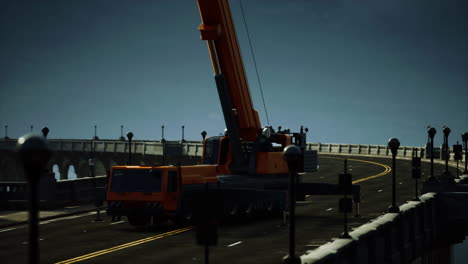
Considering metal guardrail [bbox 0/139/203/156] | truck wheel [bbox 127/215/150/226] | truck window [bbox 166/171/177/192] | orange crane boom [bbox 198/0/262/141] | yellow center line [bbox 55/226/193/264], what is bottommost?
yellow center line [bbox 55/226/193/264]

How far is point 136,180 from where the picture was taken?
2881 centimetres

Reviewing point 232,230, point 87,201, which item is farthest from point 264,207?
point 87,201

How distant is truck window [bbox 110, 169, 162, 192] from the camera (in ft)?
93.2

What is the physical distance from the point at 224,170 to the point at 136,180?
174 inches

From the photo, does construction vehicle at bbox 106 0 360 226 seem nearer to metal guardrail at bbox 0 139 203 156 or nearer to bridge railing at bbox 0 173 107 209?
bridge railing at bbox 0 173 107 209

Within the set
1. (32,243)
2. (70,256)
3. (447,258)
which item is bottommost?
(447,258)

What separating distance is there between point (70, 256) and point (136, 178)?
19.4 ft

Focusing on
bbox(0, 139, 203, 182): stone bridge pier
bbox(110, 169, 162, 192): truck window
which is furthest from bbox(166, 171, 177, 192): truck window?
bbox(0, 139, 203, 182): stone bridge pier

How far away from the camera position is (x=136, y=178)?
2886 cm

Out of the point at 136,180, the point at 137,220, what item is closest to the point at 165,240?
the point at 136,180

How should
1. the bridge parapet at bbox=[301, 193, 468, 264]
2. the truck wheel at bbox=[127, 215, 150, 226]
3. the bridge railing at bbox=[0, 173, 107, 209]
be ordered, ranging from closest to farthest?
1. the bridge parapet at bbox=[301, 193, 468, 264]
2. the truck wheel at bbox=[127, 215, 150, 226]
3. the bridge railing at bbox=[0, 173, 107, 209]

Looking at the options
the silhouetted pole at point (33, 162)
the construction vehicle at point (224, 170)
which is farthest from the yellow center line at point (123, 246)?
the silhouetted pole at point (33, 162)

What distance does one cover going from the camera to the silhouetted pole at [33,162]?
384 inches

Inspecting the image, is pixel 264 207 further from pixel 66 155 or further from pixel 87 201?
pixel 66 155
